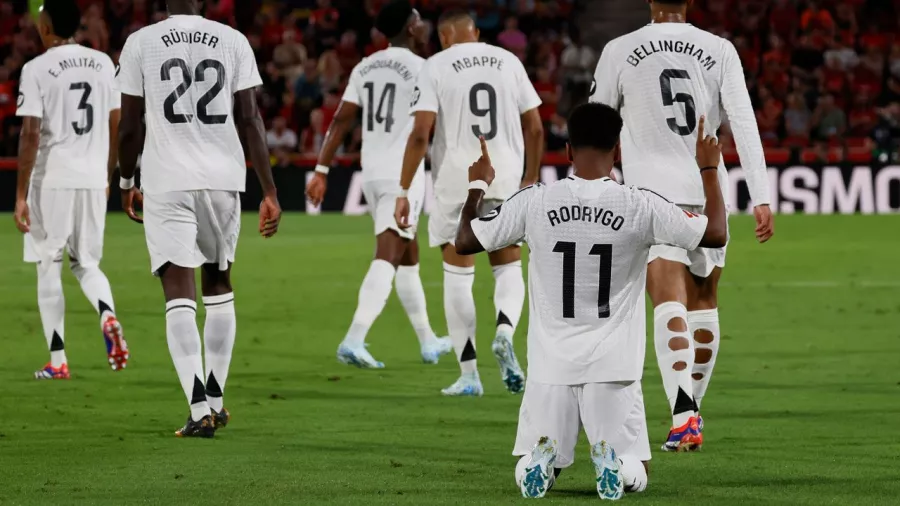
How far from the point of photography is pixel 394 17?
32.5ft

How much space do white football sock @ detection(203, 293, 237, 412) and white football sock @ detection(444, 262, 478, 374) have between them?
1.72 meters

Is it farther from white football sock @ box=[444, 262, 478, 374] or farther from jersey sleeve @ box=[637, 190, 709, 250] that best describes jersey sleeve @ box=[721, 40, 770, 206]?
white football sock @ box=[444, 262, 478, 374]

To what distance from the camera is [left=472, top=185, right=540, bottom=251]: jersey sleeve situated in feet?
17.7

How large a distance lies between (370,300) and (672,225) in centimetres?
453

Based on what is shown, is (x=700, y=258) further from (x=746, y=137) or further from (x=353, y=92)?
(x=353, y=92)

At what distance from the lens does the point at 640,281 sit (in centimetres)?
543

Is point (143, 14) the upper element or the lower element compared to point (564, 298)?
lower

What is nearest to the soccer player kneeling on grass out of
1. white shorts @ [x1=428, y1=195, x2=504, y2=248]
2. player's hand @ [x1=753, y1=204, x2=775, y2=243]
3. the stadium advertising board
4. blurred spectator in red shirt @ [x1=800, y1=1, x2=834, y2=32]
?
player's hand @ [x1=753, y1=204, x2=775, y2=243]

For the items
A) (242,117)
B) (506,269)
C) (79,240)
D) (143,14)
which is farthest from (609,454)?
(143,14)

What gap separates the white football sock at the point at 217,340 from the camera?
7129mm

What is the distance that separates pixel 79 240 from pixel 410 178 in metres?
2.39

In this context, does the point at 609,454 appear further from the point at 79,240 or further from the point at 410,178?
the point at 79,240

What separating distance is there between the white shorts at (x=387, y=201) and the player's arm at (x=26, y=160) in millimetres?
2055

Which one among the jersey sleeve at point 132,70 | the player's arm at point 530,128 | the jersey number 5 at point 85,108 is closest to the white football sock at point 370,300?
the player's arm at point 530,128
